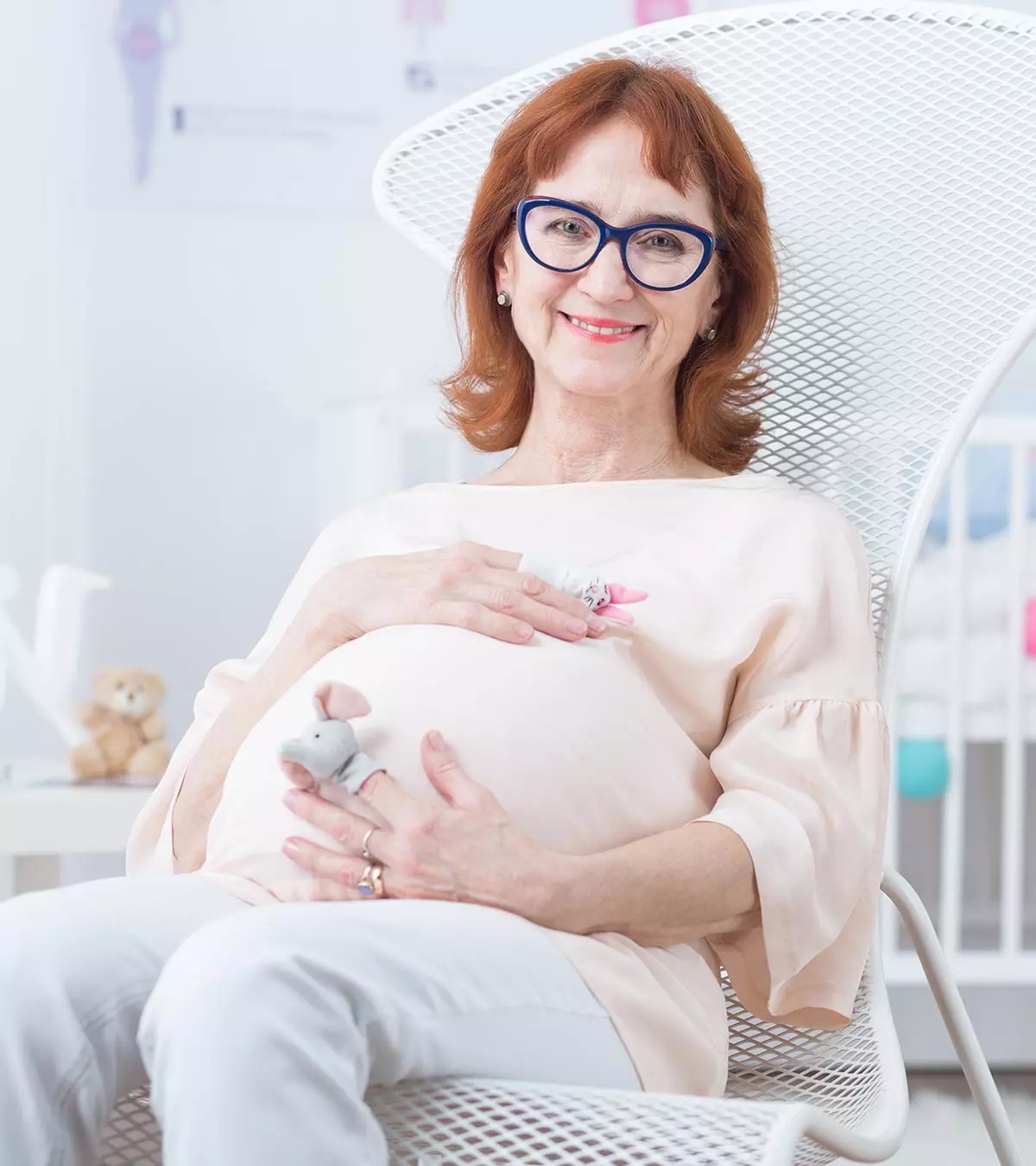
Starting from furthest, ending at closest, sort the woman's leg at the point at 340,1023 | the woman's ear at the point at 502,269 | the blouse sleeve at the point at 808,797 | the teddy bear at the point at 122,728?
the teddy bear at the point at 122,728, the woman's ear at the point at 502,269, the blouse sleeve at the point at 808,797, the woman's leg at the point at 340,1023

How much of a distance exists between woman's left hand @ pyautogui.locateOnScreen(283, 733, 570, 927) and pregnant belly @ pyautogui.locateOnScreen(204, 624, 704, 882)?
2cm

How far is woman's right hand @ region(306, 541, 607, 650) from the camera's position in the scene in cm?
104

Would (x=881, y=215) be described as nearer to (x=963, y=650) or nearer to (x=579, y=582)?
(x=579, y=582)

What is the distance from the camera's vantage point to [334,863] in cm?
94

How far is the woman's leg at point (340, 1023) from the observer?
699mm

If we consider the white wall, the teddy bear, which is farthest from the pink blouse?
the white wall

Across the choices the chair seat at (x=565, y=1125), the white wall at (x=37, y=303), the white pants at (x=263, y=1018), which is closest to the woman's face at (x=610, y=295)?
the white pants at (x=263, y=1018)

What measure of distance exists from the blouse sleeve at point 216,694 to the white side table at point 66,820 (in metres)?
0.55

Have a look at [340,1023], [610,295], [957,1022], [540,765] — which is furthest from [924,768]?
[340,1023]

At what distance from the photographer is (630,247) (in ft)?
4.04

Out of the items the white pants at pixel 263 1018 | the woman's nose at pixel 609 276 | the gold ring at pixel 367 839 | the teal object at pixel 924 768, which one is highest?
the woman's nose at pixel 609 276

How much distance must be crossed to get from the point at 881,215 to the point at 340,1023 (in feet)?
3.45

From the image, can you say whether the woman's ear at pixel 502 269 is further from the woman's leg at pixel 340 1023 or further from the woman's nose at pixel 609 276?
the woman's leg at pixel 340 1023

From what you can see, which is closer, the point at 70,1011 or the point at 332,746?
the point at 70,1011
